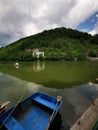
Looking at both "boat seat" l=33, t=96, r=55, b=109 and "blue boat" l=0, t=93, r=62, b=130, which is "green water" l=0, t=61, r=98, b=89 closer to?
"boat seat" l=33, t=96, r=55, b=109

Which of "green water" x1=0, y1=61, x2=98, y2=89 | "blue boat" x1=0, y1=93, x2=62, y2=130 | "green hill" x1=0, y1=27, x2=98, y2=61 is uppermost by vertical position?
"green hill" x1=0, y1=27, x2=98, y2=61

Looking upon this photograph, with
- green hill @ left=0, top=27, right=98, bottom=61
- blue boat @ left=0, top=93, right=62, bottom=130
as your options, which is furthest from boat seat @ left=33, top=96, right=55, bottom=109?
green hill @ left=0, top=27, right=98, bottom=61

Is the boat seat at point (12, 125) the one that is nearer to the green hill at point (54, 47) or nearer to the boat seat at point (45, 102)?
the boat seat at point (45, 102)

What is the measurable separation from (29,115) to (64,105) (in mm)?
2994

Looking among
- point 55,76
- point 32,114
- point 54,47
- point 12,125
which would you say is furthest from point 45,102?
point 54,47

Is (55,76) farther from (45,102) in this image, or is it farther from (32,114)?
(32,114)

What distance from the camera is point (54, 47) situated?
7512 cm

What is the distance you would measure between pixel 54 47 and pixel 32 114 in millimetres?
70831

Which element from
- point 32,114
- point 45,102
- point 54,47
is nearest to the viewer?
point 32,114

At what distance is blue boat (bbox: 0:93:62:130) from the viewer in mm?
5039

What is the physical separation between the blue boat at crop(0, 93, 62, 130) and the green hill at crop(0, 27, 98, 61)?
42.6m

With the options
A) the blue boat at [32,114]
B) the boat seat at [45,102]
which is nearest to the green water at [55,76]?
the boat seat at [45,102]

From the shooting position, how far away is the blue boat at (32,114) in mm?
5039

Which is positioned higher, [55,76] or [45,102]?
[45,102]
